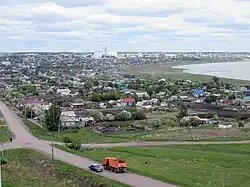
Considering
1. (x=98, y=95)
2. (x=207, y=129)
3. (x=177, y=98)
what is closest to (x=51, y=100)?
(x=98, y=95)

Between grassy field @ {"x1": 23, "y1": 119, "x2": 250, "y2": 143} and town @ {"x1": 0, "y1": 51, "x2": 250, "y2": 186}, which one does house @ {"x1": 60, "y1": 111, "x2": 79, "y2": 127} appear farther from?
grassy field @ {"x1": 23, "y1": 119, "x2": 250, "y2": 143}

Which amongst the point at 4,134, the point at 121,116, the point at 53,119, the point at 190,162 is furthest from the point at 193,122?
the point at 190,162

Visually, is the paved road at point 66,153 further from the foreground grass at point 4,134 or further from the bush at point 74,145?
the bush at point 74,145

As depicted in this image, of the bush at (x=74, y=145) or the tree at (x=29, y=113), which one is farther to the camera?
the tree at (x=29, y=113)

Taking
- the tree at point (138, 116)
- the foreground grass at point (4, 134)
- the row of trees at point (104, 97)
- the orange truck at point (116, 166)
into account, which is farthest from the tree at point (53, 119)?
the row of trees at point (104, 97)

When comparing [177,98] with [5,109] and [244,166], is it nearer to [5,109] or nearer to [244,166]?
[5,109]

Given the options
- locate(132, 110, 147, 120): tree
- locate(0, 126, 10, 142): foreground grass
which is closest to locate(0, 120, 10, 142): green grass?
locate(0, 126, 10, 142): foreground grass
